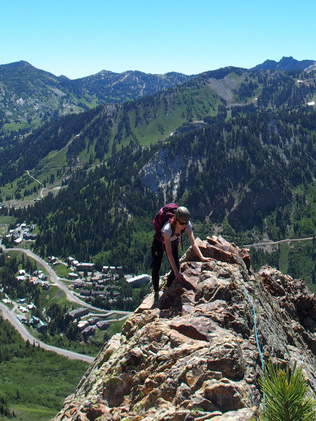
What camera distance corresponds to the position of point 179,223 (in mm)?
18797

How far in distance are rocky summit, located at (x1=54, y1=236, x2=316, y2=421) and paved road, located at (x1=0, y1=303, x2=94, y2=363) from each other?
132 metres

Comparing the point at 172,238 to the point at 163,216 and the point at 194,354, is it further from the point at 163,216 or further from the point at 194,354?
the point at 194,354

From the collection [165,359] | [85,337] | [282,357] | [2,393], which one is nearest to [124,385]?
[165,359]

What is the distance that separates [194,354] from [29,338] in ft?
534

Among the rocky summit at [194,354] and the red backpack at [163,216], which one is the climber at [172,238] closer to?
the red backpack at [163,216]

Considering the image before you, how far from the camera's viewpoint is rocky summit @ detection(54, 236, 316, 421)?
Answer: 1419cm

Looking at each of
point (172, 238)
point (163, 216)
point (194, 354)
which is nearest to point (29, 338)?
point (163, 216)

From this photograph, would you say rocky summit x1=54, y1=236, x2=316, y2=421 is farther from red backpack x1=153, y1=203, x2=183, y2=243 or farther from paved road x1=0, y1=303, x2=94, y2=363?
paved road x1=0, y1=303, x2=94, y2=363

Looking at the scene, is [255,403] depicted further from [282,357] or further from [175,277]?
[175,277]

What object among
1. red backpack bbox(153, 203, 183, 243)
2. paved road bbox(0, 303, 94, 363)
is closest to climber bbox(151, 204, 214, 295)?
red backpack bbox(153, 203, 183, 243)

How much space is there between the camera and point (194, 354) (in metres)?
16.0

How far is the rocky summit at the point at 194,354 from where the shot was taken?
1419cm

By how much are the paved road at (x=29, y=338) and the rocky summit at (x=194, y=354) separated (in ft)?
433

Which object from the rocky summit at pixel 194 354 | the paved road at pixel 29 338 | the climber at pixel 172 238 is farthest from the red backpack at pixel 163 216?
the paved road at pixel 29 338
